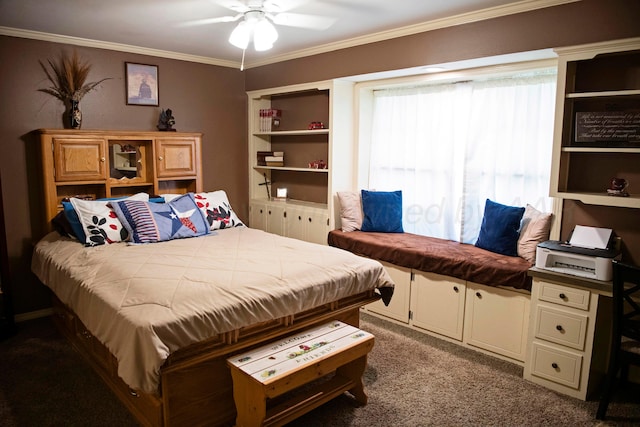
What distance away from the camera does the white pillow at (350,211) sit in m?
4.25

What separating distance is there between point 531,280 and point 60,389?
300 cm

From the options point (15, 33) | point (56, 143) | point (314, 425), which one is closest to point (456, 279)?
point (314, 425)

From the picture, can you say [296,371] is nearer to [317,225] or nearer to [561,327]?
[561,327]

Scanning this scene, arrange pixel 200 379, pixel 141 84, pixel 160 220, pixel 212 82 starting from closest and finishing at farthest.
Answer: pixel 200 379
pixel 160 220
pixel 141 84
pixel 212 82

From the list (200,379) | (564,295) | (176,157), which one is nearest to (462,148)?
(564,295)

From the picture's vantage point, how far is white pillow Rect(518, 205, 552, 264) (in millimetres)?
3152

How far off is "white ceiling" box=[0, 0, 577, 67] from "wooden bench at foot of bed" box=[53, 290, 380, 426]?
2.04 m

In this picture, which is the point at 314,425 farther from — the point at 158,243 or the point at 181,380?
the point at 158,243

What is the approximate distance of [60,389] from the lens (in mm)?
2736

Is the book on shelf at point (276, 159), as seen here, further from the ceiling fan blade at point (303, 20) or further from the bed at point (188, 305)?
the bed at point (188, 305)

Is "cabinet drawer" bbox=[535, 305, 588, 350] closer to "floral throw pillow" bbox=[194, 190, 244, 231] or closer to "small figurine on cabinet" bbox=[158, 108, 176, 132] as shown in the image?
"floral throw pillow" bbox=[194, 190, 244, 231]

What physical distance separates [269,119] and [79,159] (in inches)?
78.4

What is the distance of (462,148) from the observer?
3.85m

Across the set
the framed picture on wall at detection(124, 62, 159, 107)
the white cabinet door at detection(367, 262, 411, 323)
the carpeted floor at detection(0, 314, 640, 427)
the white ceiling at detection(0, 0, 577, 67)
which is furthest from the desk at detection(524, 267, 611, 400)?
the framed picture on wall at detection(124, 62, 159, 107)
